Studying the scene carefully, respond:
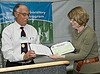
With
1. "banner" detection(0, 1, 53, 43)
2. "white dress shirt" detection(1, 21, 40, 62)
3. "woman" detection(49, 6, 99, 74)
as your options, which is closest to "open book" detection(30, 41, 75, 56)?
"woman" detection(49, 6, 99, 74)

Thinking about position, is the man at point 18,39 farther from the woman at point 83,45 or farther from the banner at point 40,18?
the banner at point 40,18

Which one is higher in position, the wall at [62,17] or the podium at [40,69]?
the wall at [62,17]

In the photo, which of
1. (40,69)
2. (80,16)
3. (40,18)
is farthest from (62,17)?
(40,69)

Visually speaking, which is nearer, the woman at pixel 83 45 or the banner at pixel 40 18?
the woman at pixel 83 45

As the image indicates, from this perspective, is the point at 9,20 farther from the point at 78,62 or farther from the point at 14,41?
the point at 78,62

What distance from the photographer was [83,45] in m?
1.49

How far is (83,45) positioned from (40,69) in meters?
0.73

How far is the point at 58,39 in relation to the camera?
10.3 feet

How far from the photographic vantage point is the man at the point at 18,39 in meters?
1.66

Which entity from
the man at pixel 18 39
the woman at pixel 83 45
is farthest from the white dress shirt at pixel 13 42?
the woman at pixel 83 45

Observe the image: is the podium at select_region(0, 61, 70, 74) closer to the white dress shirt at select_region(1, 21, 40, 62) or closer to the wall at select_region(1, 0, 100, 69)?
the white dress shirt at select_region(1, 21, 40, 62)

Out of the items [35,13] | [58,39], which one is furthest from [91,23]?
[35,13]

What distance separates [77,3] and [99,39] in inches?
41.7

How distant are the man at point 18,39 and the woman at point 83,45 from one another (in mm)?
419
